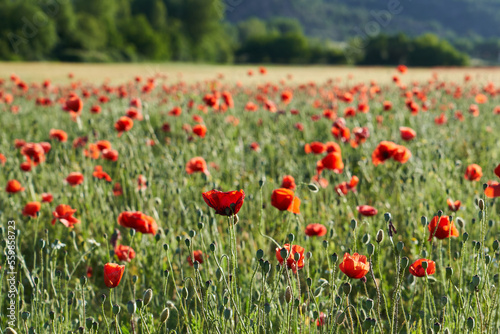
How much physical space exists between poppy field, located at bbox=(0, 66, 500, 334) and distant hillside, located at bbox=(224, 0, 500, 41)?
65.7 inches

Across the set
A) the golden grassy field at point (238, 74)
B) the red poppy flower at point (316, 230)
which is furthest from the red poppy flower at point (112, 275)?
the golden grassy field at point (238, 74)

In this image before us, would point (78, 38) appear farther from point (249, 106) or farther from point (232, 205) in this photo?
point (232, 205)

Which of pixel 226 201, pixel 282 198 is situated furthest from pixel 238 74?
pixel 226 201

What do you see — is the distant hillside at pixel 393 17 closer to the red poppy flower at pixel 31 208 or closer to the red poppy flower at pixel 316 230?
the red poppy flower at pixel 316 230

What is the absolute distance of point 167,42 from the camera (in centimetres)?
5481

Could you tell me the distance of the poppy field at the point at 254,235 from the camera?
56.1 inches

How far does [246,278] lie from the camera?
6.89 feet

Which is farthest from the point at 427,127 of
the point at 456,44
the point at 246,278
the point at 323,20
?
the point at 323,20

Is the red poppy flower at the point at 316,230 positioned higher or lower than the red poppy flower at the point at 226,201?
lower

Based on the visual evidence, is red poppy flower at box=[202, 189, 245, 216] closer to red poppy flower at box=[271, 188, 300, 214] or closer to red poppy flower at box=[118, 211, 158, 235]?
red poppy flower at box=[271, 188, 300, 214]

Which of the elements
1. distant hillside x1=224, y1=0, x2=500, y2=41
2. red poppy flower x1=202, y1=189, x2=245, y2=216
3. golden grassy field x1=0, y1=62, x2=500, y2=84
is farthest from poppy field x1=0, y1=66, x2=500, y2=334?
golden grassy field x1=0, y1=62, x2=500, y2=84

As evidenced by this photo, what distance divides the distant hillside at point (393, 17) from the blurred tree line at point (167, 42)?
2328 mm

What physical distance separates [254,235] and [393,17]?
45.8ft

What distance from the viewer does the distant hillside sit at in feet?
101
